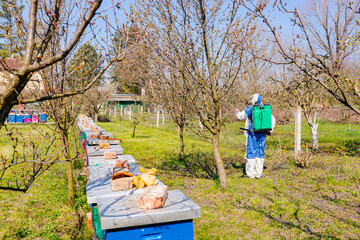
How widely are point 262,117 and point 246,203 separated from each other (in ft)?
7.70

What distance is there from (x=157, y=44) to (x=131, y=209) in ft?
13.6

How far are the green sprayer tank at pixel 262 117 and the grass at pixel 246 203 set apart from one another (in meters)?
1.36

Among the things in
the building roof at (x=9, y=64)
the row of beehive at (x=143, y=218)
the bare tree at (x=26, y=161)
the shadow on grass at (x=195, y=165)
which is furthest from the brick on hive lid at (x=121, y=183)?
the shadow on grass at (x=195, y=165)

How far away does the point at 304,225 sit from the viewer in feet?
15.6

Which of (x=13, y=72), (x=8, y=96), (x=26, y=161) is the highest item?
(x=13, y=72)

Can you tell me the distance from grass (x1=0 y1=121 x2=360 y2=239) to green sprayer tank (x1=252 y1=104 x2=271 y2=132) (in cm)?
136

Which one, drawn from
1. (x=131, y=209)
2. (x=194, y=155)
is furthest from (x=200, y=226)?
(x=194, y=155)

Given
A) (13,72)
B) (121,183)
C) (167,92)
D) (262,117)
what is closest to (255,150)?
(262,117)

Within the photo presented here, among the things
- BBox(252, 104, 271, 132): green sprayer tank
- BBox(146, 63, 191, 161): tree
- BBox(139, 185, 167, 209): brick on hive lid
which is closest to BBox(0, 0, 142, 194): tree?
BBox(139, 185, 167, 209): brick on hive lid

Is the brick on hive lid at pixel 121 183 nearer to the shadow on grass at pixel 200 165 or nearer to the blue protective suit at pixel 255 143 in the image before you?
the shadow on grass at pixel 200 165

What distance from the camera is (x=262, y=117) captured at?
23.6 feet

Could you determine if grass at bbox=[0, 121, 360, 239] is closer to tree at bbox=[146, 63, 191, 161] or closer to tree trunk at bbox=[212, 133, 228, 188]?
tree trunk at bbox=[212, 133, 228, 188]

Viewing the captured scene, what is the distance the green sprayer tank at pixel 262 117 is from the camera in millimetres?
7188

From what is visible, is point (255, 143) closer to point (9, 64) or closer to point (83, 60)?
point (83, 60)
